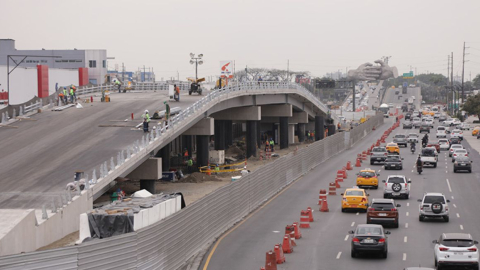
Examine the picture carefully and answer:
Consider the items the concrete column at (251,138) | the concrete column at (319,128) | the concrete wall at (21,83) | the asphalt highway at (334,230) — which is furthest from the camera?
the concrete column at (319,128)

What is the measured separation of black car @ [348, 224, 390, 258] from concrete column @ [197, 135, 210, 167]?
36.6m

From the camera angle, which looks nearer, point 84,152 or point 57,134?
point 84,152

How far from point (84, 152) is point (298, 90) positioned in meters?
54.5

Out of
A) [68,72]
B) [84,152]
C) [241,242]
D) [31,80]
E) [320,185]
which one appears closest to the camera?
[241,242]

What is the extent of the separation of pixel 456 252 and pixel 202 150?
40997 millimetres

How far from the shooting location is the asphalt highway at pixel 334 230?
91.9ft

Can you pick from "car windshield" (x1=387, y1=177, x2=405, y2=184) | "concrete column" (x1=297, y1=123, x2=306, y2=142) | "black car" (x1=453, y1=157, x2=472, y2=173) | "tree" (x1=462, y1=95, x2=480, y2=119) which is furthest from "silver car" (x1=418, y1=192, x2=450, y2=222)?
"tree" (x1=462, y1=95, x2=480, y2=119)

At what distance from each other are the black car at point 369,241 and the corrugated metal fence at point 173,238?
19.9ft

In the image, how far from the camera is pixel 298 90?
314 ft

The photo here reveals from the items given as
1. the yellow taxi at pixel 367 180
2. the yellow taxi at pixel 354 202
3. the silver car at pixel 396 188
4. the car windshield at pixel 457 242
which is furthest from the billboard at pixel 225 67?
the car windshield at pixel 457 242

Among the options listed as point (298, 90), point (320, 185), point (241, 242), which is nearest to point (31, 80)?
point (298, 90)

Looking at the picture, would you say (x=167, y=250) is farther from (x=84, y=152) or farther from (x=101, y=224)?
(x=84, y=152)

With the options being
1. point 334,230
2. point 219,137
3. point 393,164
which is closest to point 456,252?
point 334,230

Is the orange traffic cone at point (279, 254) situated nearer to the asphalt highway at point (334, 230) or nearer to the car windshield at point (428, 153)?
the asphalt highway at point (334, 230)
